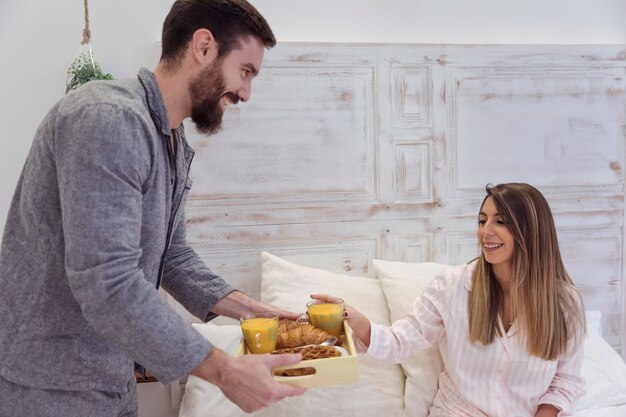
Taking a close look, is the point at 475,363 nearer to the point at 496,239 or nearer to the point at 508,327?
the point at 508,327

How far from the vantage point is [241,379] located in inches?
42.1

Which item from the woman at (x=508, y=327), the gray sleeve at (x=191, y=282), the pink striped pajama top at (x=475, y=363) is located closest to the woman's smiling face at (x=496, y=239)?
the woman at (x=508, y=327)

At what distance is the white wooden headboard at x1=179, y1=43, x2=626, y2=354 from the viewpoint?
229cm

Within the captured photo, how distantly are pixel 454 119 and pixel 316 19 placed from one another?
0.74 m

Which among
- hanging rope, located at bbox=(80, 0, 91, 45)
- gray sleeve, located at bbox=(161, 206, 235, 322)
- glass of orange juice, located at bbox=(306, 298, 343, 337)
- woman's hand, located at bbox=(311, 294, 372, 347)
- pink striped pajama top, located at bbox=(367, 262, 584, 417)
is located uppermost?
hanging rope, located at bbox=(80, 0, 91, 45)

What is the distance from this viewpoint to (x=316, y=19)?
233 cm

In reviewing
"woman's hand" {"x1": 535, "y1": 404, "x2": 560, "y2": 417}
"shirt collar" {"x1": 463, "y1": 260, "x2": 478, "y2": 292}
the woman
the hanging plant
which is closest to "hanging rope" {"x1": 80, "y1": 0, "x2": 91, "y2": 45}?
the hanging plant

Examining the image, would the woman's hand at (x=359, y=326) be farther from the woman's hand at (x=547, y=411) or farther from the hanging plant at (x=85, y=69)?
the hanging plant at (x=85, y=69)

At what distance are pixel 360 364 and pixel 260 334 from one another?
73cm

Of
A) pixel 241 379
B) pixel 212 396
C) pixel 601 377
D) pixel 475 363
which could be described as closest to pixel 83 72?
pixel 212 396

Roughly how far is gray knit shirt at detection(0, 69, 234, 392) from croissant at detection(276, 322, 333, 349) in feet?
1.26

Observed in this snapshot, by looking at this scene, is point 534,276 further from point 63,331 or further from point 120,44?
point 120,44

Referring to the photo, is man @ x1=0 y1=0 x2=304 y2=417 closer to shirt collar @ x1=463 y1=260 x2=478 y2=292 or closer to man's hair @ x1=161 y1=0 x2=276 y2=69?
man's hair @ x1=161 y1=0 x2=276 y2=69

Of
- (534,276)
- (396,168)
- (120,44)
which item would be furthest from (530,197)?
(120,44)
